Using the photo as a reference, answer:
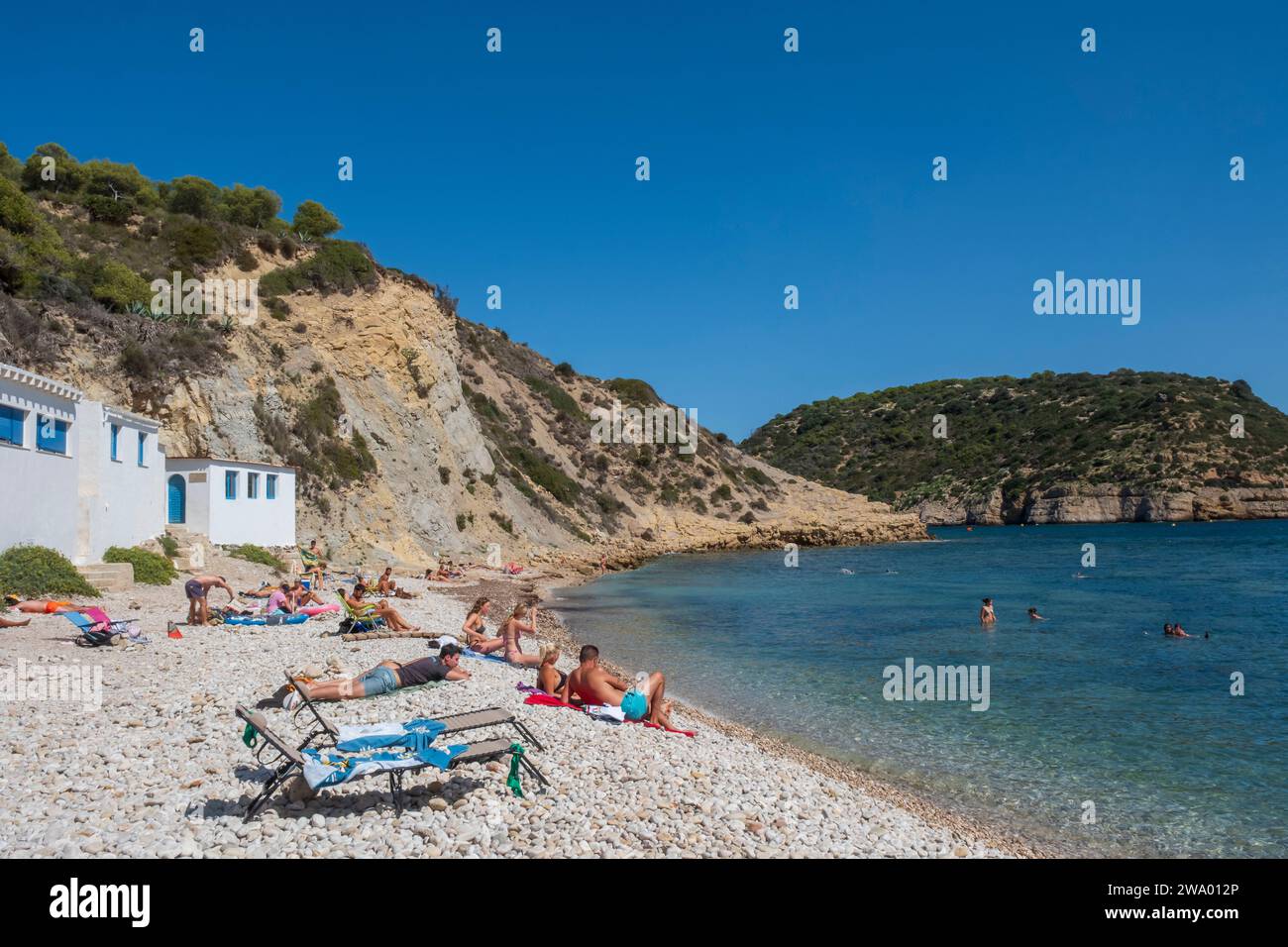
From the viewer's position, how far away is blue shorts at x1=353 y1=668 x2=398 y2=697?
8.95 meters

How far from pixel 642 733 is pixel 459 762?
2.92 meters

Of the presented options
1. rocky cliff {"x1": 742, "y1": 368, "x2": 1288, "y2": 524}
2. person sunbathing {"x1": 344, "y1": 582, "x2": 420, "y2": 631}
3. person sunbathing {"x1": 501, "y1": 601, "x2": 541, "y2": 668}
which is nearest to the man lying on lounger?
person sunbathing {"x1": 501, "y1": 601, "x2": 541, "y2": 668}

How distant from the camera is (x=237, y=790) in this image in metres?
5.77

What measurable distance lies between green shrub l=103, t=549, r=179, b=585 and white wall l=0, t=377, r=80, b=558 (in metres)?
1.06

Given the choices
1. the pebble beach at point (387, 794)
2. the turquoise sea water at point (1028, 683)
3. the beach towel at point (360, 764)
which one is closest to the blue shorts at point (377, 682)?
the pebble beach at point (387, 794)

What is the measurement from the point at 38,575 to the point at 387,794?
1227 centimetres

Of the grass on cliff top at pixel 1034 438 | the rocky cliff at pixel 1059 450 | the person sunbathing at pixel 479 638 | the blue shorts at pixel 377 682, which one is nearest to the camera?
the blue shorts at pixel 377 682

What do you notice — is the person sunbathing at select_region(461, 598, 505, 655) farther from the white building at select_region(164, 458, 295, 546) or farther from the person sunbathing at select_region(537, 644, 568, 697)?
the white building at select_region(164, 458, 295, 546)

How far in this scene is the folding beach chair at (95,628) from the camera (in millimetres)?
10586

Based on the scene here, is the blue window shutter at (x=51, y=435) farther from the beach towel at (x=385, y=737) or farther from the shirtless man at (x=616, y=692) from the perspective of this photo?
the beach towel at (x=385, y=737)

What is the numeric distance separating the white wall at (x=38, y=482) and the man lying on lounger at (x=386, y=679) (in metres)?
9.92

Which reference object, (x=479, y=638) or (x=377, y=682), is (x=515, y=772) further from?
→ (x=479, y=638)
